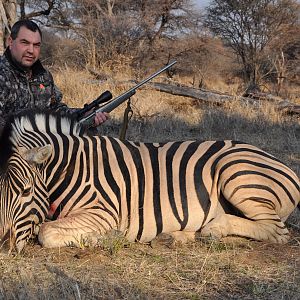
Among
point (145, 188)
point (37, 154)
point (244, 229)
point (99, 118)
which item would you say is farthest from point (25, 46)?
point (244, 229)

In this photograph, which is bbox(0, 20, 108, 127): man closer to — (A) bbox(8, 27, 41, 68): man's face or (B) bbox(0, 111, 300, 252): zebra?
(A) bbox(8, 27, 41, 68): man's face

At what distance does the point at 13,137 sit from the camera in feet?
9.96

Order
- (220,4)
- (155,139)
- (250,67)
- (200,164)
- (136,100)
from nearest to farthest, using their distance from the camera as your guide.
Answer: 1. (200,164)
2. (155,139)
3. (136,100)
4. (250,67)
5. (220,4)

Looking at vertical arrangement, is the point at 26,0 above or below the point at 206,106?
above

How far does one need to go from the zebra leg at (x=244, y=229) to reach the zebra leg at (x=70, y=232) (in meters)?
0.71

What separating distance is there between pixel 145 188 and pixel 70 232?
1.99 ft

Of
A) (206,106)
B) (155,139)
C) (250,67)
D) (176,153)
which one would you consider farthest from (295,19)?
(176,153)

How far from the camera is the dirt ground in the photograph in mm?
2441

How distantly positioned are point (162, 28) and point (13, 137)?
16224mm

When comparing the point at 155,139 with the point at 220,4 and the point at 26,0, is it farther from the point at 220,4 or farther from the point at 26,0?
the point at 26,0

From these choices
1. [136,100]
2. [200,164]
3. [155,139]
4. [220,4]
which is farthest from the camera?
[220,4]

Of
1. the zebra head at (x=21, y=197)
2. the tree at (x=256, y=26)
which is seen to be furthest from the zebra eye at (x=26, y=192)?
the tree at (x=256, y=26)

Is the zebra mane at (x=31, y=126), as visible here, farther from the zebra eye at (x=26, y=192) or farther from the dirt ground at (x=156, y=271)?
the dirt ground at (x=156, y=271)

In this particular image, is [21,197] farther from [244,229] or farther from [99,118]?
[99,118]
